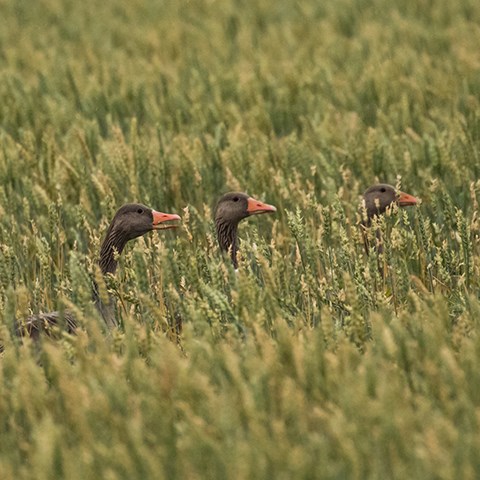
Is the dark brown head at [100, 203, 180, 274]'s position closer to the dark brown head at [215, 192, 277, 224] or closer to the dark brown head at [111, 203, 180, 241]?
the dark brown head at [111, 203, 180, 241]

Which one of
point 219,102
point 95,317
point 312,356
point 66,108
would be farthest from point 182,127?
point 312,356

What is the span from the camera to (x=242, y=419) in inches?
194

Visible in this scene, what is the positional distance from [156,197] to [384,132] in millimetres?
2565

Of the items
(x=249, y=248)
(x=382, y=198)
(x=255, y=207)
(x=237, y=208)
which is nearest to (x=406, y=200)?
(x=382, y=198)

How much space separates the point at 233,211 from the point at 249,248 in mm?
2116

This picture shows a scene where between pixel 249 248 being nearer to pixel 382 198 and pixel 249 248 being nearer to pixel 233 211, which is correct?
pixel 233 211

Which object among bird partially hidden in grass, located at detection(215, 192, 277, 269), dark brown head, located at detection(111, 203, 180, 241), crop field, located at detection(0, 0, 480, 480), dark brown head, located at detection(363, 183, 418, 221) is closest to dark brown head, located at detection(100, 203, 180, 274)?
dark brown head, located at detection(111, 203, 180, 241)

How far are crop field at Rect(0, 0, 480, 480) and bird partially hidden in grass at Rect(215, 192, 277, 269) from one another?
23 centimetres

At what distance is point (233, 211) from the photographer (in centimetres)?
878

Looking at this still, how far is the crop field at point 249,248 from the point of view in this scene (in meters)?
4.63

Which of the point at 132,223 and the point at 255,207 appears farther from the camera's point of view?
the point at 255,207

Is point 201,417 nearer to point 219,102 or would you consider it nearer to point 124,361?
point 124,361

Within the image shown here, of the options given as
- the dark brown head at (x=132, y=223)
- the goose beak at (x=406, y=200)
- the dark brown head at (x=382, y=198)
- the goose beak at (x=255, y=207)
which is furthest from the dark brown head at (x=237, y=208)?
the goose beak at (x=406, y=200)

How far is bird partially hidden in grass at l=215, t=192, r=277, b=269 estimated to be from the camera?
342 inches
